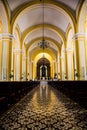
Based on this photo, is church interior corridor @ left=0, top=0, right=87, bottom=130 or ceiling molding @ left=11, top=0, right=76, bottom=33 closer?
church interior corridor @ left=0, top=0, right=87, bottom=130

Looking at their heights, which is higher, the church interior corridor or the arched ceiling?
the arched ceiling

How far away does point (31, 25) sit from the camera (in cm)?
1650

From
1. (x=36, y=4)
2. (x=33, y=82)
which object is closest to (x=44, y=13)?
(x=36, y=4)

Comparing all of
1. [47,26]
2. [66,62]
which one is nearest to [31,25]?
[47,26]

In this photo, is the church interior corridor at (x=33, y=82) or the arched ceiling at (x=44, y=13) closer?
the church interior corridor at (x=33, y=82)

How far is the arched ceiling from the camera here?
11766 millimetres

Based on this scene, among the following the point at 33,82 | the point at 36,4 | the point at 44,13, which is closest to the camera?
the point at 36,4

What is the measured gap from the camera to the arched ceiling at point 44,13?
11.8 meters

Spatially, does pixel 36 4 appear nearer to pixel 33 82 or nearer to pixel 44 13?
pixel 44 13

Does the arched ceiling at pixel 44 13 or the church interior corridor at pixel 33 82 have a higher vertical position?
the arched ceiling at pixel 44 13

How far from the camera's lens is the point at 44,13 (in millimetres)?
13875

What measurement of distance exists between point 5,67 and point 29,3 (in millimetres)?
5515

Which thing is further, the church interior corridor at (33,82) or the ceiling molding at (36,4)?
the ceiling molding at (36,4)

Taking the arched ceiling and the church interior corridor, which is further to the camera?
the arched ceiling
